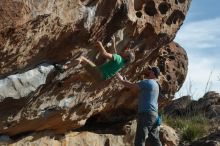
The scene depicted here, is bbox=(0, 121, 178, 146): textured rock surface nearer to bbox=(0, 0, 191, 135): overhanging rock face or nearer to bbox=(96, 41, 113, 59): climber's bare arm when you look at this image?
bbox=(0, 0, 191, 135): overhanging rock face

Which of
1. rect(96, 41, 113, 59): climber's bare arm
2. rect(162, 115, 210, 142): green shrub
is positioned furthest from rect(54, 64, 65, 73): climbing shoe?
rect(162, 115, 210, 142): green shrub

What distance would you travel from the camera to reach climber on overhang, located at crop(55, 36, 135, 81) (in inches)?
386

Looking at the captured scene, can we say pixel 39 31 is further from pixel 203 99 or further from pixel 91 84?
pixel 203 99

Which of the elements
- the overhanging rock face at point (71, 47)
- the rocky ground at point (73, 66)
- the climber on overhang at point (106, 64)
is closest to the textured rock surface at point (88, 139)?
the rocky ground at point (73, 66)

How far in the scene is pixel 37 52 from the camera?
9.32m

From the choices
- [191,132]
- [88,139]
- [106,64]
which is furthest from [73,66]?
[191,132]

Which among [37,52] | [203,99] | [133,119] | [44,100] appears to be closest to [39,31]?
[37,52]

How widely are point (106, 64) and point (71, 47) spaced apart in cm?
69

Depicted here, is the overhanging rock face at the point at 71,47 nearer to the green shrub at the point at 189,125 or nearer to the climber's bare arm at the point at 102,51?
the climber's bare arm at the point at 102,51

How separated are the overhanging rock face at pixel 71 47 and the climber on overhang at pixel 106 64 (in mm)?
134

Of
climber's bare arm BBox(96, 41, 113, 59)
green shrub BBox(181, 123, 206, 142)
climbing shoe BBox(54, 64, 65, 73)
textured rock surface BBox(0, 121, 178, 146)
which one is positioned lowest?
textured rock surface BBox(0, 121, 178, 146)

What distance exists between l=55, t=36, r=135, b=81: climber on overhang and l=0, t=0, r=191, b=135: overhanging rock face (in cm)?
13

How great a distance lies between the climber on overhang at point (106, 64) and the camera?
9.80 metres

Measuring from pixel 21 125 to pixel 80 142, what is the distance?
70.4 inches
